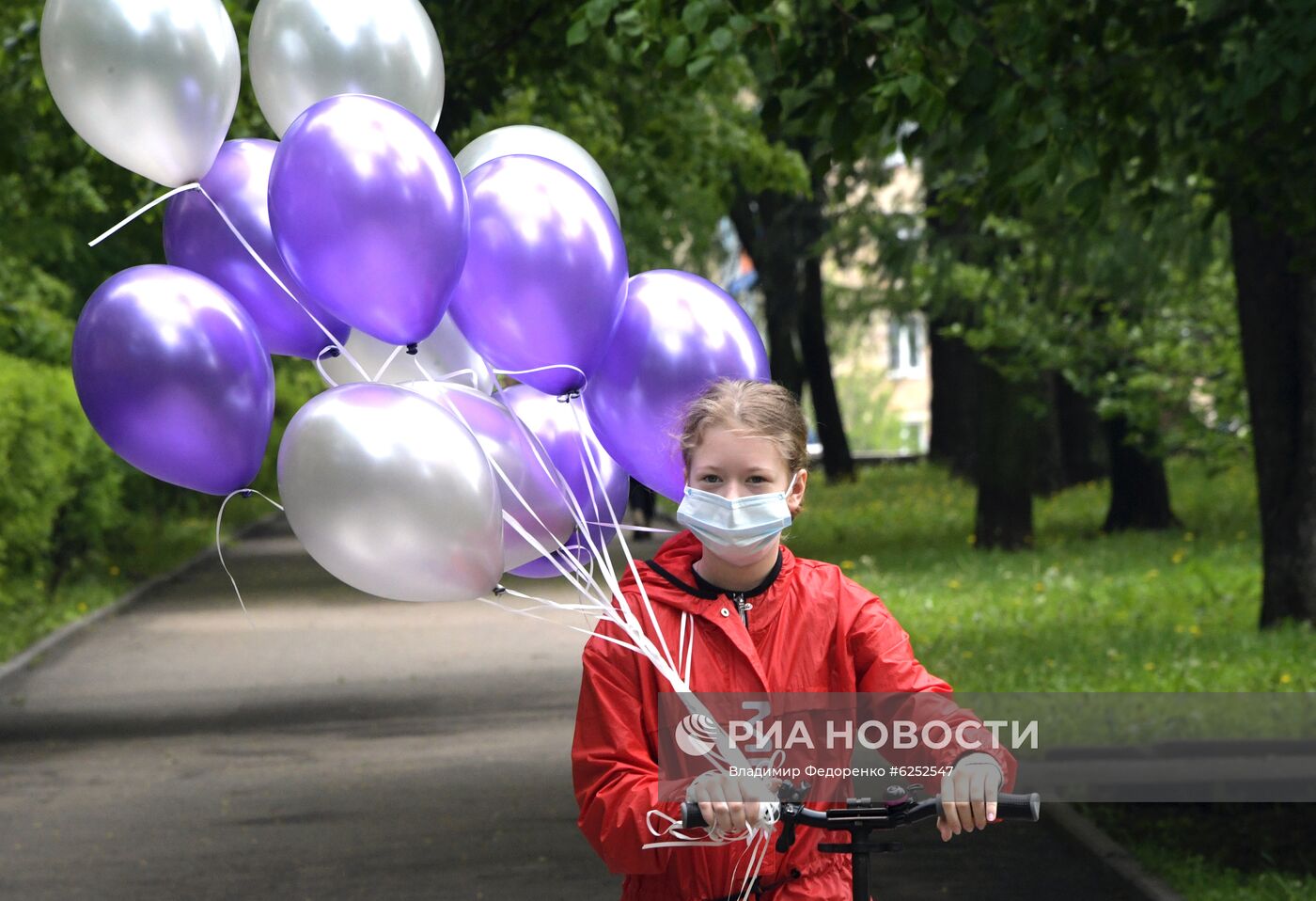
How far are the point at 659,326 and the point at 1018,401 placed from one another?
1708cm

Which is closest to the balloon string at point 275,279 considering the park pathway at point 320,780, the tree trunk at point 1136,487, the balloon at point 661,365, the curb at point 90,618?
the balloon at point 661,365

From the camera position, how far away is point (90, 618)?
17.9 metres

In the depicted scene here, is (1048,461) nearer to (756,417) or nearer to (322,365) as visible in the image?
(322,365)

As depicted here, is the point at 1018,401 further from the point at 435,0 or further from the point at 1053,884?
the point at 1053,884

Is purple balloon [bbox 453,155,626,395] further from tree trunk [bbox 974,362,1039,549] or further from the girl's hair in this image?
tree trunk [bbox 974,362,1039,549]

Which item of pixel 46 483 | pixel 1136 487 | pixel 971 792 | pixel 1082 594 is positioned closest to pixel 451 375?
pixel 971 792

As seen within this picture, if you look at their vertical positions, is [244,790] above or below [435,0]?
below

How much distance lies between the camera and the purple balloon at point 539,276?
13.3 ft

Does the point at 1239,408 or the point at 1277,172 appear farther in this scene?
the point at 1239,408

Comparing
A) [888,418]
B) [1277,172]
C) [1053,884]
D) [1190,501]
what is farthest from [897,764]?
[888,418]

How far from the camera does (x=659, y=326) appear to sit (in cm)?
417

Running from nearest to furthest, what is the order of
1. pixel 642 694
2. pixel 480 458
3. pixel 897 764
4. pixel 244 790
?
pixel 897 764 → pixel 642 694 → pixel 480 458 → pixel 244 790

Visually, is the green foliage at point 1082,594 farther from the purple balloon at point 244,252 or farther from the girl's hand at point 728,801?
the girl's hand at point 728,801

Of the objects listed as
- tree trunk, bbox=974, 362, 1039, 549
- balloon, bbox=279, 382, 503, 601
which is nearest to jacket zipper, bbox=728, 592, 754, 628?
balloon, bbox=279, 382, 503, 601
